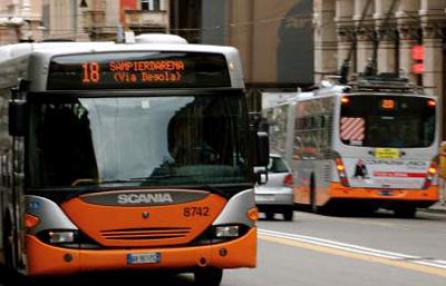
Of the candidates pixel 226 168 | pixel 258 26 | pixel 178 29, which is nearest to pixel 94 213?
pixel 226 168

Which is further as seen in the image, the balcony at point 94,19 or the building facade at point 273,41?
the balcony at point 94,19

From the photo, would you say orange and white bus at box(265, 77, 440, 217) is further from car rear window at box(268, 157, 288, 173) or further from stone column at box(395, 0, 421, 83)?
stone column at box(395, 0, 421, 83)

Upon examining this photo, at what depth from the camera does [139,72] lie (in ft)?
39.3

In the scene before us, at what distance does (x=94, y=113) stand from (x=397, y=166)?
17.2 meters

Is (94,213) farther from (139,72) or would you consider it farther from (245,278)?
(245,278)

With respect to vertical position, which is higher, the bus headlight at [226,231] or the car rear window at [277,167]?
the bus headlight at [226,231]

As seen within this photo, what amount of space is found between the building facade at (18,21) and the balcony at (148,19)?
5.13 metres

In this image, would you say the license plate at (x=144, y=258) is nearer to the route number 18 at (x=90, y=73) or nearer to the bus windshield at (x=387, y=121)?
the route number 18 at (x=90, y=73)

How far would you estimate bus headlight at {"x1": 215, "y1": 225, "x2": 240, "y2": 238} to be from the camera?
11.9 metres

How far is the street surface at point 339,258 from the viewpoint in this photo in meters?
13.9

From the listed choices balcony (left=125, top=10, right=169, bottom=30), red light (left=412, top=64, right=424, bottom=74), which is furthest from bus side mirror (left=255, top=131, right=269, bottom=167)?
balcony (left=125, top=10, right=169, bottom=30)

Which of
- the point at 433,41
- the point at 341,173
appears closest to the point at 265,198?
the point at 341,173

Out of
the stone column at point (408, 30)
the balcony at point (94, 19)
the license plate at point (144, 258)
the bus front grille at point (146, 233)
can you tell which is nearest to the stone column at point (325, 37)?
the stone column at point (408, 30)

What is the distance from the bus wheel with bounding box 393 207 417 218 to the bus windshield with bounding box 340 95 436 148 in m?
2.34
